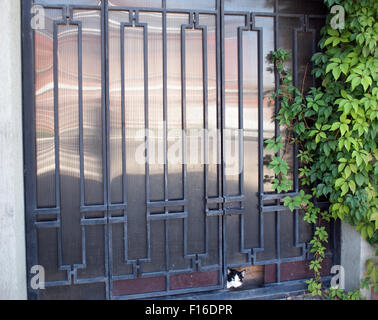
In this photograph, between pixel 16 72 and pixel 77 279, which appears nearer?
pixel 16 72

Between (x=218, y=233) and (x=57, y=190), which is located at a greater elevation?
(x=57, y=190)

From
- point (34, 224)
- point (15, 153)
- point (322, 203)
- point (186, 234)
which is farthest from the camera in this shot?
point (322, 203)

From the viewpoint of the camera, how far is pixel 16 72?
2566 mm

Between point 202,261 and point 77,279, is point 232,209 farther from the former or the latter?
point 77,279

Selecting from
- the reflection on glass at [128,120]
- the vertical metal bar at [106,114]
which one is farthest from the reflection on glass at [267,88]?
the vertical metal bar at [106,114]

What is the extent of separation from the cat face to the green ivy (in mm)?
665

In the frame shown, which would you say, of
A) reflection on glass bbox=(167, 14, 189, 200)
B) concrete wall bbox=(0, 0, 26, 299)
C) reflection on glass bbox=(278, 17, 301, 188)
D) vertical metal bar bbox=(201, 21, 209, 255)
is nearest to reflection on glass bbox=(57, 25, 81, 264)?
concrete wall bbox=(0, 0, 26, 299)

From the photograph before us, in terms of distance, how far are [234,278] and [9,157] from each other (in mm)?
Result: 2242

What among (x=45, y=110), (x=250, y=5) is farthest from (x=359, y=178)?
(x=45, y=110)

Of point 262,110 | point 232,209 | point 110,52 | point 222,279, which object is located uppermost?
point 110,52

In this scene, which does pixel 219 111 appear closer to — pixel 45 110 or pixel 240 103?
pixel 240 103

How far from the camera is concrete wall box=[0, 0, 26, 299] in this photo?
7.97 feet

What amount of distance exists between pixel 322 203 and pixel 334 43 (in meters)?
1.51

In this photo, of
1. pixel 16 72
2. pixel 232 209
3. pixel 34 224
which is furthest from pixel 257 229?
pixel 16 72
